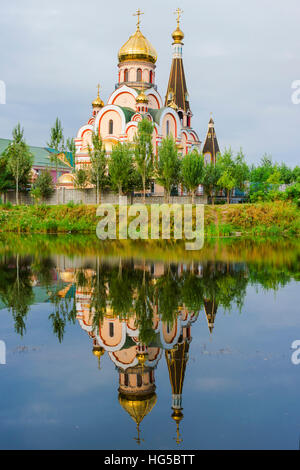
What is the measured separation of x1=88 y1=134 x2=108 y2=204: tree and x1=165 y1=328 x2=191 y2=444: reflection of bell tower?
25940 millimetres

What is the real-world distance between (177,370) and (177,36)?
130ft

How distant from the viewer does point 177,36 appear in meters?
39.6

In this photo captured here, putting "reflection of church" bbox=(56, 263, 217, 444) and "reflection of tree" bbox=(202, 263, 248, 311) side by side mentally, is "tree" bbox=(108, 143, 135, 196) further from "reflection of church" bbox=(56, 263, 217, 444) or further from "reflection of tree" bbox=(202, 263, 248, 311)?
"reflection of church" bbox=(56, 263, 217, 444)

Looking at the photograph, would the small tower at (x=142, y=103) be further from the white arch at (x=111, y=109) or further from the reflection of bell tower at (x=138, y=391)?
the reflection of bell tower at (x=138, y=391)

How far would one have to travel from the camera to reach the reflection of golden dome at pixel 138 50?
35812 millimetres

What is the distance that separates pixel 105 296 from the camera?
7918mm

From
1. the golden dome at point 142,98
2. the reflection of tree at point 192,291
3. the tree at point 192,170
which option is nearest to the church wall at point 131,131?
the golden dome at point 142,98

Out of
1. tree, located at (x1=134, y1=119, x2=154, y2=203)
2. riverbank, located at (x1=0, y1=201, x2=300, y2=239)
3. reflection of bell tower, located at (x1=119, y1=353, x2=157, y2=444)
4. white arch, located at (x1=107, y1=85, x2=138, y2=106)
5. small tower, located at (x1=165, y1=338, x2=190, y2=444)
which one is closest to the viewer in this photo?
small tower, located at (x1=165, y1=338, x2=190, y2=444)

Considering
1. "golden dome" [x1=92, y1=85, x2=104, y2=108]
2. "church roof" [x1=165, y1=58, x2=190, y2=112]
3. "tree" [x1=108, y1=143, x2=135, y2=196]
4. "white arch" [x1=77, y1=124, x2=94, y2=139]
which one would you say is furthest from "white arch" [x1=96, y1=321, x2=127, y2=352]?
"church roof" [x1=165, y1=58, x2=190, y2=112]

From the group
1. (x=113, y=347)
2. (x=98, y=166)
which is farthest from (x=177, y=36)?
(x=113, y=347)

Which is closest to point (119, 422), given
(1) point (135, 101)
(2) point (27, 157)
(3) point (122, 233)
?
(3) point (122, 233)

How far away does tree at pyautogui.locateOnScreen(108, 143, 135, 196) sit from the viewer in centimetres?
2964

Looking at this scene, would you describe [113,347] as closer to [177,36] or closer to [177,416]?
[177,416]
